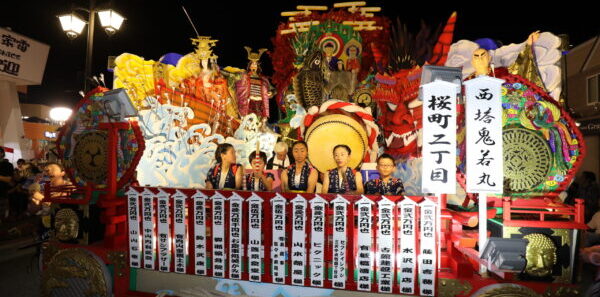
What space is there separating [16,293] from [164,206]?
2813 millimetres

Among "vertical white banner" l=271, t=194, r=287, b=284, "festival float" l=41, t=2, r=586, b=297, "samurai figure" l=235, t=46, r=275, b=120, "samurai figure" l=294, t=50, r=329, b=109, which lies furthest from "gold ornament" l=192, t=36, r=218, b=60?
"vertical white banner" l=271, t=194, r=287, b=284

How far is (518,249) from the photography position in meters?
2.33

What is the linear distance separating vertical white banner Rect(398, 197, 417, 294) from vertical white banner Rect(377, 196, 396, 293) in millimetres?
76

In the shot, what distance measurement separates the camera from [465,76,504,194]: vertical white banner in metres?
2.56

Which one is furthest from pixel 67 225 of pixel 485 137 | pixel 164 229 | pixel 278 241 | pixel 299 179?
pixel 485 137

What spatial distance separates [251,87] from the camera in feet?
32.7

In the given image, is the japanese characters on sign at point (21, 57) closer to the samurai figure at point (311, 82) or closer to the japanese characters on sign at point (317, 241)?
the samurai figure at point (311, 82)

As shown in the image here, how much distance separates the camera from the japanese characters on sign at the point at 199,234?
304 centimetres

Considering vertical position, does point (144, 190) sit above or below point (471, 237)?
above

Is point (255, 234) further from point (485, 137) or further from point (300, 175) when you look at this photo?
point (485, 137)

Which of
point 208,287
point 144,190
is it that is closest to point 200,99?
point 144,190

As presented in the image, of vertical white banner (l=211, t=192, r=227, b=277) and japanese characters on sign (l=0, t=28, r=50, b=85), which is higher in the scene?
japanese characters on sign (l=0, t=28, r=50, b=85)

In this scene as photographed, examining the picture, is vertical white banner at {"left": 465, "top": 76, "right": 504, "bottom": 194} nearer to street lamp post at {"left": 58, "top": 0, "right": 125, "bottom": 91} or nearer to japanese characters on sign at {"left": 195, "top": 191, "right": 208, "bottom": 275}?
japanese characters on sign at {"left": 195, "top": 191, "right": 208, "bottom": 275}

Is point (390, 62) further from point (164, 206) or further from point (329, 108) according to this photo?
point (164, 206)
